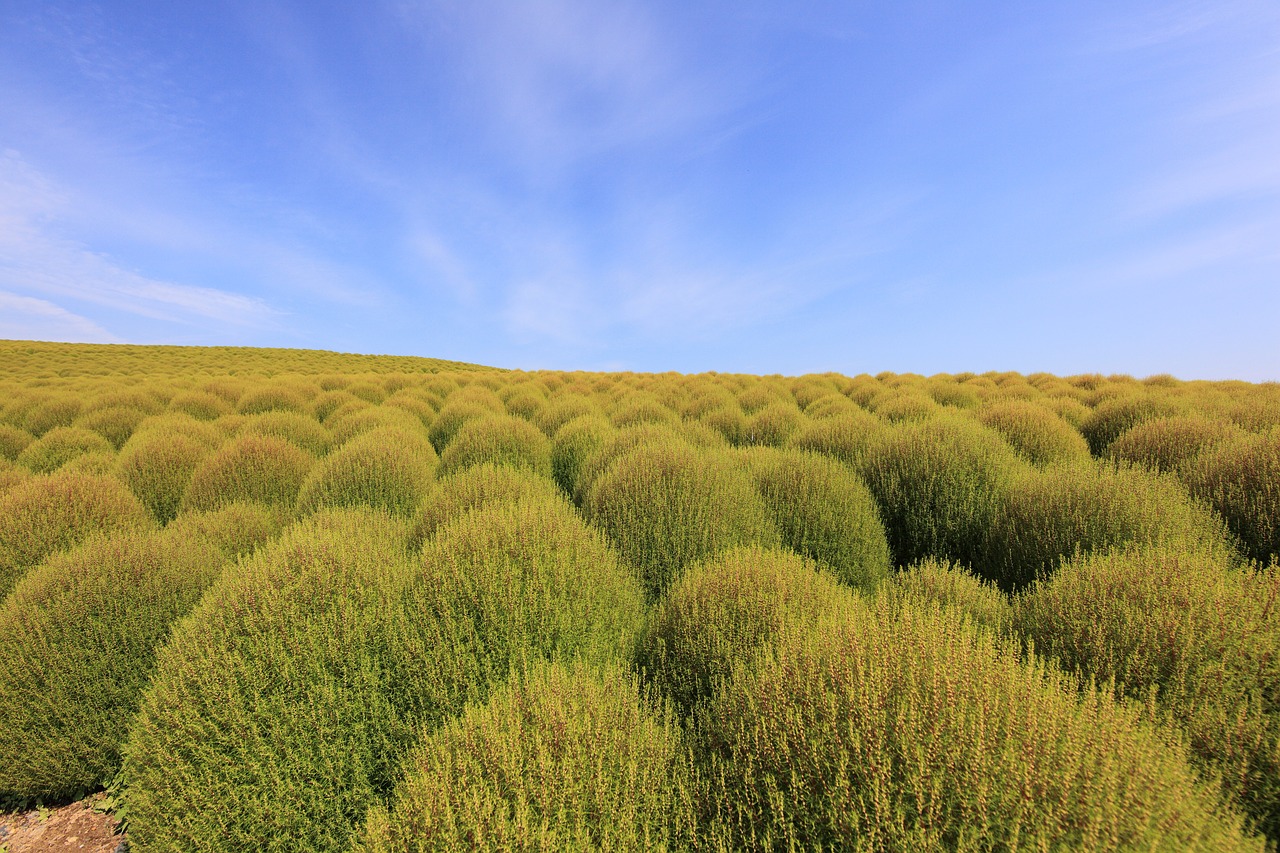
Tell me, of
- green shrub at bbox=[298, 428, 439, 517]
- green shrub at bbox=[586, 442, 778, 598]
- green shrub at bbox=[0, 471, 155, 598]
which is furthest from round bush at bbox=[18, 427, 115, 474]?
green shrub at bbox=[586, 442, 778, 598]

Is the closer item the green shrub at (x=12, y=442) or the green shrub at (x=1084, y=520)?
the green shrub at (x=1084, y=520)

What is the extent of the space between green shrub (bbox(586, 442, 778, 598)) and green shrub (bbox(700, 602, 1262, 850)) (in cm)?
151

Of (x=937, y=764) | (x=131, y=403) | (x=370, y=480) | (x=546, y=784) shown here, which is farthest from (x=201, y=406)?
(x=937, y=764)

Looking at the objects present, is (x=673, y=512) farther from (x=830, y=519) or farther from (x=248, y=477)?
(x=248, y=477)

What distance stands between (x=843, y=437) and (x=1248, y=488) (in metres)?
2.62

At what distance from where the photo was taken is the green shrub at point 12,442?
6469 mm

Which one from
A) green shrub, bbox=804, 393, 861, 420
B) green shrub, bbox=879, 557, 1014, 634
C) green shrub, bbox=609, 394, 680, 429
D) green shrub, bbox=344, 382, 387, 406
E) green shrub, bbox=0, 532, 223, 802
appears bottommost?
green shrub, bbox=0, 532, 223, 802

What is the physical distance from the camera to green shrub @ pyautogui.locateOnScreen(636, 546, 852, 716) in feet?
6.87

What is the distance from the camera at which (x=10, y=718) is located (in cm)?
249

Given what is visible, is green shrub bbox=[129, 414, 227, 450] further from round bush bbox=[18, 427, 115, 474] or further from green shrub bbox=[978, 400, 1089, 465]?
green shrub bbox=[978, 400, 1089, 465]

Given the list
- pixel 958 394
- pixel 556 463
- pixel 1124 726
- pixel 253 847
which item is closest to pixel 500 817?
pixel 253 847

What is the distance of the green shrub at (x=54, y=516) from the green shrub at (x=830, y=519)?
4.29 metres

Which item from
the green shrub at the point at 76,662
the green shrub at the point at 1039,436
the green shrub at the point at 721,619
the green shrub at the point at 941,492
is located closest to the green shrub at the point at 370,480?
the green shrub at the point at 76,662

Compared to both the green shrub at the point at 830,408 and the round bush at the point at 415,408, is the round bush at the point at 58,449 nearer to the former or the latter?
the round bush at the point at 415,408
